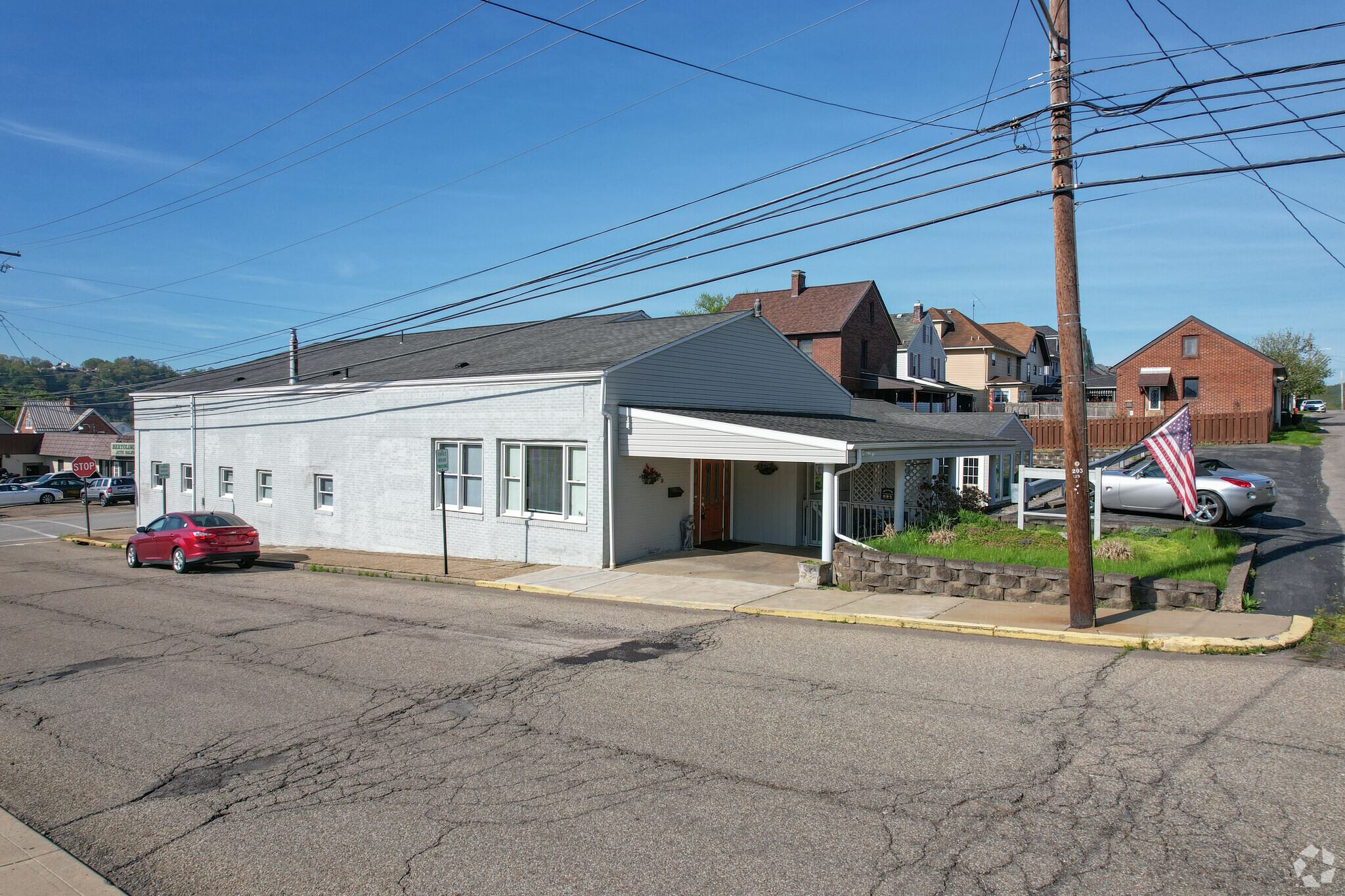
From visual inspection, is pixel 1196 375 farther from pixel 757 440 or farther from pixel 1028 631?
pixel 1028 631

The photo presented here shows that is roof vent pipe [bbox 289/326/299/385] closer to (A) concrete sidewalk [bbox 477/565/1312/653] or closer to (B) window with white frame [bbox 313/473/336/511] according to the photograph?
(B) window with white frame [bbox 313/473/336/511]

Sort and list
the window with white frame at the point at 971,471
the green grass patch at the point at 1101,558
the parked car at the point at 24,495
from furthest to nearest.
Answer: the parked car at the point at 24,495
the window with white frame at the point at 971,471
the green grass patch at the point at 1101,558

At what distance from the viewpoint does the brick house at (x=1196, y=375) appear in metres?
45.0

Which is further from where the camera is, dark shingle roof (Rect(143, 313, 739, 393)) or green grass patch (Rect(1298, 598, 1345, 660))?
dark shingle roof (Rect(143, 313, 739, 393))

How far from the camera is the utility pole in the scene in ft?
32.9

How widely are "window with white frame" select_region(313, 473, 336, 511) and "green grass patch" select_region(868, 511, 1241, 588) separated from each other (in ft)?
53.1

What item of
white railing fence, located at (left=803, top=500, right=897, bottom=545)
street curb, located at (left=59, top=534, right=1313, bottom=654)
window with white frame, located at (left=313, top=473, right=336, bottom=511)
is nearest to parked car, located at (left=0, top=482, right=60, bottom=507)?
window with white frame, located at (left=313, top=473, right=336, bottom=511)

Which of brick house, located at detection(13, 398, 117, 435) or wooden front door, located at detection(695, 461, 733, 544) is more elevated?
brick house, located at detection(13, 398, 117, 435)

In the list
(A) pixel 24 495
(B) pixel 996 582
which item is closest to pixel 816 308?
(B) pixel 996 582

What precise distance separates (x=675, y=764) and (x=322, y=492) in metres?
20.5

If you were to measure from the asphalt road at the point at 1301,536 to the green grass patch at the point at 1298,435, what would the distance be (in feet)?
23.9

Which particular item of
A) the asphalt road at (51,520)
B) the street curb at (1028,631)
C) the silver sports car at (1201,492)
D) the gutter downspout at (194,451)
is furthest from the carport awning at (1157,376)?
the asphalt road at (51,520)

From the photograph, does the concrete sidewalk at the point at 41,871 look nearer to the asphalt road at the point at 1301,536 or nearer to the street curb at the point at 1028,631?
the street curb at the point at 1028,631

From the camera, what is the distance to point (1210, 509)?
56.7 feet
